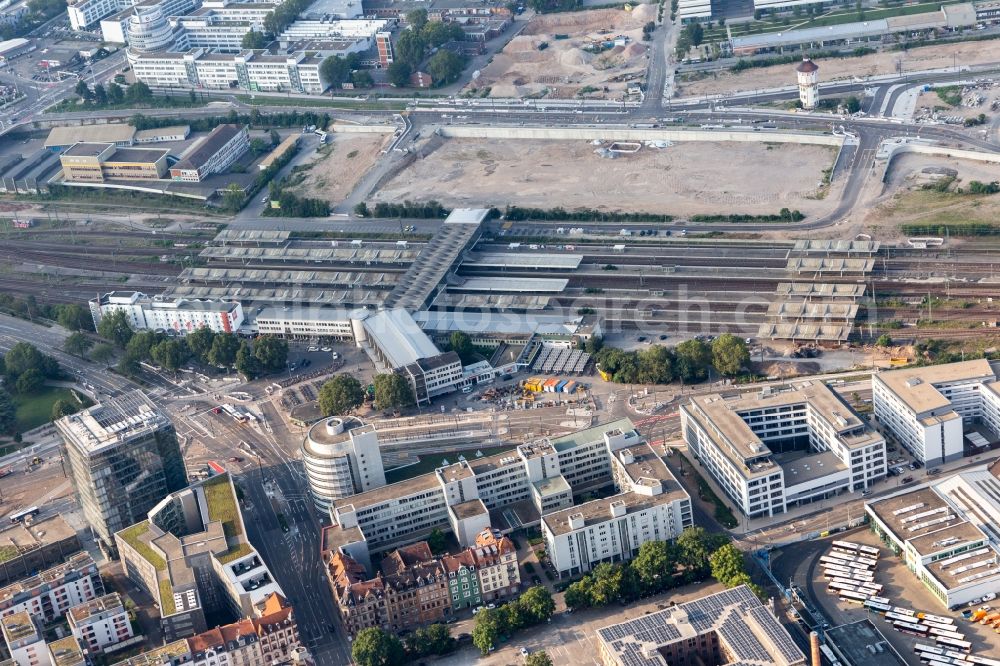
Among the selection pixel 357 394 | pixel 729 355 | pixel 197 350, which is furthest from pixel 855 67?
pixel 197 350

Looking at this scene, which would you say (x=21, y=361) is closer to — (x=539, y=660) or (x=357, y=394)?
(x=357, y=394)

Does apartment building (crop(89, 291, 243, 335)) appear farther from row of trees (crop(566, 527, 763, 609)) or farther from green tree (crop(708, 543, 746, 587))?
green tree (crop(708, 543, 746, 587))

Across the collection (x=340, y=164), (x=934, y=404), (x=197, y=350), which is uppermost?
(x=934, y=404)

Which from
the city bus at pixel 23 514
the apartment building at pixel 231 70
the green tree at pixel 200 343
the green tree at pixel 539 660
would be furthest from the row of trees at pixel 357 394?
the apartment building at pixel 231 70

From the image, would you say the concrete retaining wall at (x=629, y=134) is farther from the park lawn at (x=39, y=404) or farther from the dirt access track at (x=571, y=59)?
the park lawn at (x=39, y=404)

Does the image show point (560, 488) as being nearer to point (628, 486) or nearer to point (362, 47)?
point (628, 486)

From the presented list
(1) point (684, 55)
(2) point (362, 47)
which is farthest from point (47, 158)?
(1) point (684, 55)
